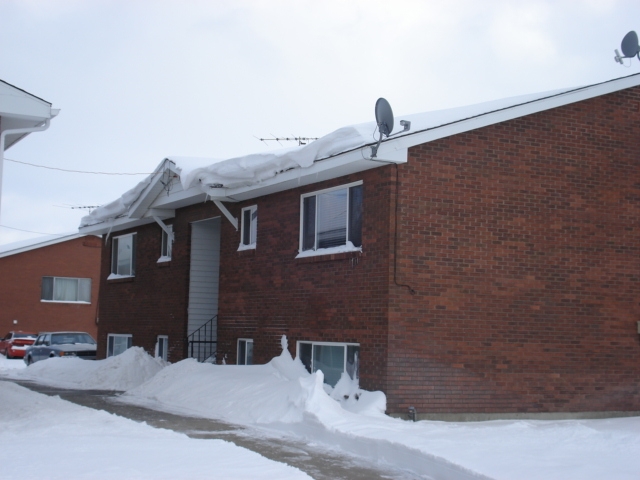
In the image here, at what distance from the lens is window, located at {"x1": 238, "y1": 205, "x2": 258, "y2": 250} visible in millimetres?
17891

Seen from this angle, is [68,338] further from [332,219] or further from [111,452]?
[111,452]

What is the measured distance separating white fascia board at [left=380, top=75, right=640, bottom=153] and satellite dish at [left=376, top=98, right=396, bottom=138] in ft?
0.54

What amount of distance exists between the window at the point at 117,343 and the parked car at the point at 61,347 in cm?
230

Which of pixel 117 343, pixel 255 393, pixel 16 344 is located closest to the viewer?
pixel 255 393

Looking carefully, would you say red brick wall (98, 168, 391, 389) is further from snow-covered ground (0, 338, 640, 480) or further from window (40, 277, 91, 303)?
window (40, 277, 91, 303)

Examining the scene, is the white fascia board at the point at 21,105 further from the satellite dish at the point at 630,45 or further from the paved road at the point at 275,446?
the satellite dish at the point at 630,45

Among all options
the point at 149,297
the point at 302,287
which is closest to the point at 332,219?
the point at 302,287

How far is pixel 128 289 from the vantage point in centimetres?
2378

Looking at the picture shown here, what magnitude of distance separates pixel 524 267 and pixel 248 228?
6.24 meters

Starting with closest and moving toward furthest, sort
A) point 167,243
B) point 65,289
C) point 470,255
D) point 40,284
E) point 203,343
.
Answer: point 470,255, point 203,343, point 167,243, point 40,284, point 65,289

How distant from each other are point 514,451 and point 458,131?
579 cm

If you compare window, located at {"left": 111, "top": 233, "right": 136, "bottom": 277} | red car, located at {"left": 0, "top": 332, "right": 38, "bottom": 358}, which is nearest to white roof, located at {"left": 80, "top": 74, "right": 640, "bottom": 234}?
window, located at {"left": 111, "top": 233, "right": 136, "bottom": 277}

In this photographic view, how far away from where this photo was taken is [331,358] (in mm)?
15133

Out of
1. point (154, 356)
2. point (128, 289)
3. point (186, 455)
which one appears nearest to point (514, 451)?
point (186, 455)
